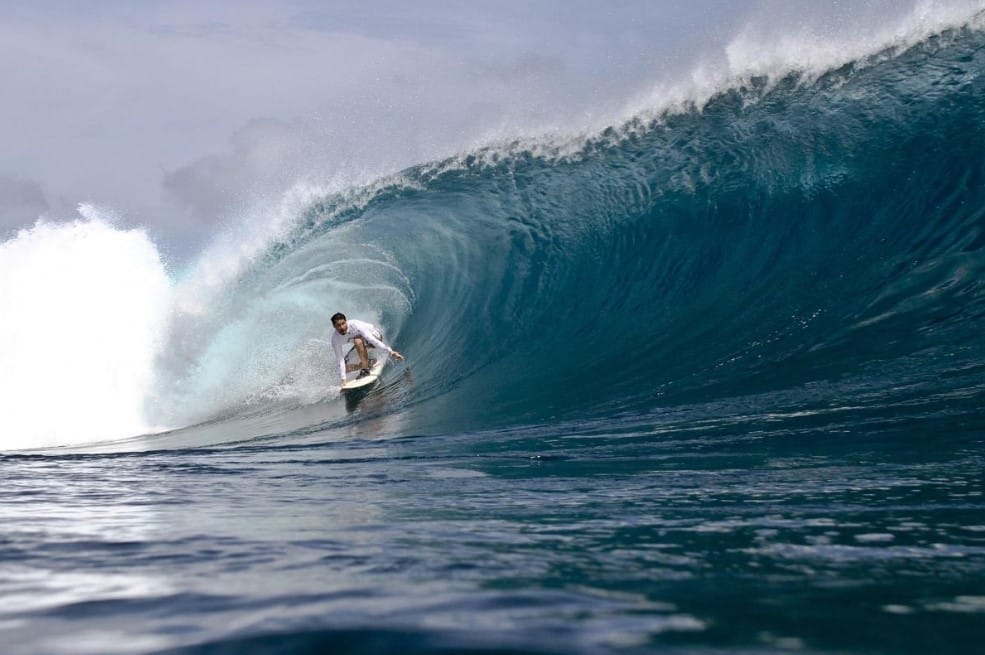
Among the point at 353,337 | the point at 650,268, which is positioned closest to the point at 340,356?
the point at 353,337

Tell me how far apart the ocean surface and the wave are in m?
0.06

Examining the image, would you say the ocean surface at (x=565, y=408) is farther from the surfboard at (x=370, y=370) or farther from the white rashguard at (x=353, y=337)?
the white rashguard at (x=353, y=337)

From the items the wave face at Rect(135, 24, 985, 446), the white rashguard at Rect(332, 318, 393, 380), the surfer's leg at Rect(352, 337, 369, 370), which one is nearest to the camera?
the wave face at Rect(135, 24, 985, 446)

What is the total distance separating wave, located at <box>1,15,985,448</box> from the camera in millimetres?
9062

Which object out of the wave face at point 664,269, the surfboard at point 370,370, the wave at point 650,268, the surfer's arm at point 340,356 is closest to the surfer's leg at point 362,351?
the surfboard at point 370,370

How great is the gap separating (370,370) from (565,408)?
14.2ft

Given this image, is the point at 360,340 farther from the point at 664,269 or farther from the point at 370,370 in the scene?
the point at 664,269

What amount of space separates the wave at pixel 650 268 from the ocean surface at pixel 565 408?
0.06 meters

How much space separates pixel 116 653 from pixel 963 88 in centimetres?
1470

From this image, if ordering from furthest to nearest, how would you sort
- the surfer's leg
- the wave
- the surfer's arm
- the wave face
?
1. the surfer's leg
2. the surfer's arm
3. the wave
4. the wave face

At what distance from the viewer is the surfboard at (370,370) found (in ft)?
39.4

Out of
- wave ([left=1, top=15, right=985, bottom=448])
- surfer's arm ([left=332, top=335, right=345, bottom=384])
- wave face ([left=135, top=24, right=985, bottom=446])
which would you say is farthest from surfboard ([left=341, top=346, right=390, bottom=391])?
wave face ([left=135, top=24, right=985, bottom=446])

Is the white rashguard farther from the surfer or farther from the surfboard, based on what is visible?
the surfboard

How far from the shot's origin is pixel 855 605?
236 cm
